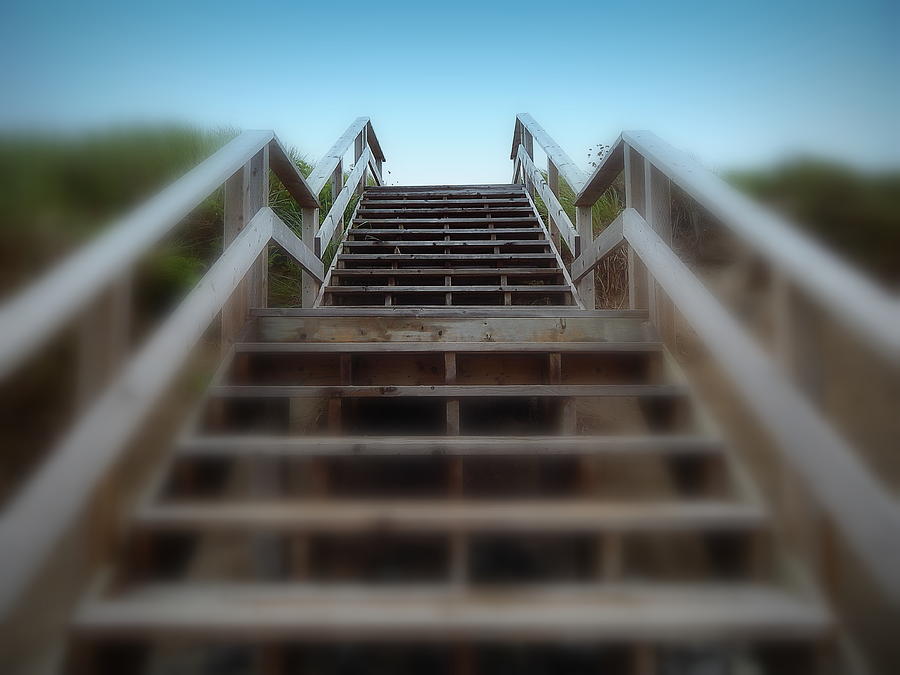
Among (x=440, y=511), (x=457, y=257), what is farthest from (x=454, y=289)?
(x=440, y=511)

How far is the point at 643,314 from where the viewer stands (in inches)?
69.2

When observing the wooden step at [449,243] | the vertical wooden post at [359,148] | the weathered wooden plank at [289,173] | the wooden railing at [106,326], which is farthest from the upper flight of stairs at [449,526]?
the vertical wooden post at [359,148]

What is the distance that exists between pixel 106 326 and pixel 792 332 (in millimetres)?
1294

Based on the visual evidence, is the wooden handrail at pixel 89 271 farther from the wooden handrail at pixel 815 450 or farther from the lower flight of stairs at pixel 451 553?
the wooden handrail at pixel 815 450

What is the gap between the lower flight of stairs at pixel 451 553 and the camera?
2.67 feet

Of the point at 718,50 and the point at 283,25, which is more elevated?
the point at 283,25

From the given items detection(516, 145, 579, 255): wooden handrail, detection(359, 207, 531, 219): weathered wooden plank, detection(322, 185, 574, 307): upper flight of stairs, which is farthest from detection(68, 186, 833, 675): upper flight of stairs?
detection(359, 207, 531, 219): weathered wooden plank

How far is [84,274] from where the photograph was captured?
29.8 inches

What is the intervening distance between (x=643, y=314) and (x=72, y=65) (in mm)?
1877

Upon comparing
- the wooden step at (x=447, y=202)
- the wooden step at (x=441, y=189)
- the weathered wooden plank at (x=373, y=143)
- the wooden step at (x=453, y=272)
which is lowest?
the wooden step at (x=453, y=272)

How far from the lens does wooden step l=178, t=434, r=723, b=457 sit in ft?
3.75

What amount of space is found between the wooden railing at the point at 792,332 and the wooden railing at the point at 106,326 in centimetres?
106

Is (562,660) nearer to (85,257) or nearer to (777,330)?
(777,330)

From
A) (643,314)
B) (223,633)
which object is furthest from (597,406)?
(223,633)
